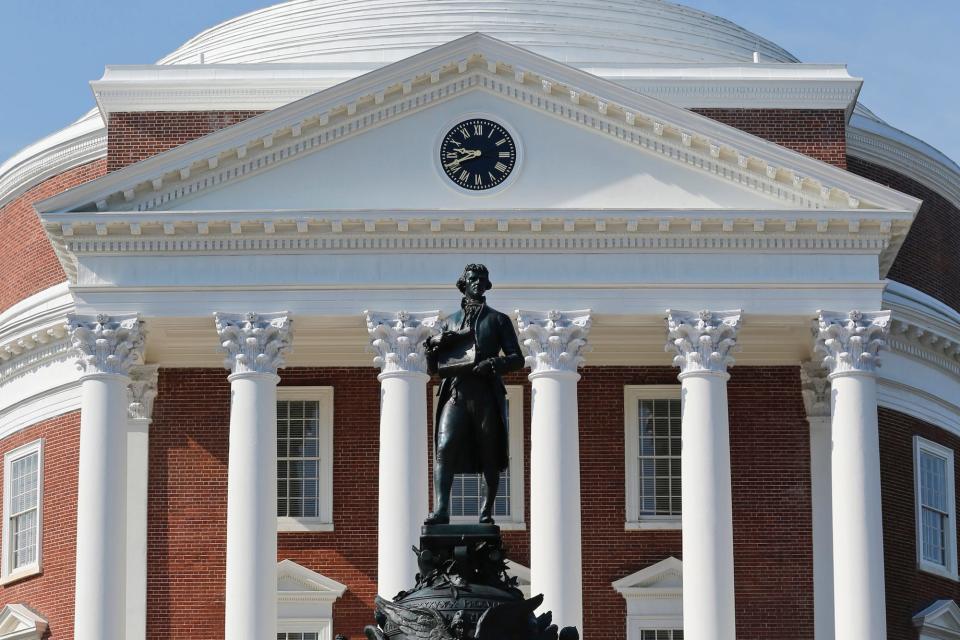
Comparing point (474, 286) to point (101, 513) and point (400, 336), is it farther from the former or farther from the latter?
point (101, 513)

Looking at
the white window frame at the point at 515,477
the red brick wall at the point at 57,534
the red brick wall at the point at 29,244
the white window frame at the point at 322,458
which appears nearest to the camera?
the white window frame at the point at 515,477

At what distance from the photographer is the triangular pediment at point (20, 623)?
49.9 meters

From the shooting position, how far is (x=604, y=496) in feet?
158

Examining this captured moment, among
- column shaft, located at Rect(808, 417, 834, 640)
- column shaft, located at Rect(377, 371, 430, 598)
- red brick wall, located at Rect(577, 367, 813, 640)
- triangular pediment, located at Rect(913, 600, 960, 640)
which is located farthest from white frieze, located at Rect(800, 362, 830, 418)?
column shaft, located at Rect(377, 371, 430, 598)

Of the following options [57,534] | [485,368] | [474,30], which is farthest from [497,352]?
[474,30]

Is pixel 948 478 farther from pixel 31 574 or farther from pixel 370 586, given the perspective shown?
pixel 31 574

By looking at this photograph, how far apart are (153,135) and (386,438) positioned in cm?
1064

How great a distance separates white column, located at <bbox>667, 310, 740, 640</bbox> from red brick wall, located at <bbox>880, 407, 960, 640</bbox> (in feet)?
25.2

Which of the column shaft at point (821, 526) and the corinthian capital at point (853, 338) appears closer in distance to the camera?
the corinthian capital at point (853, 338)

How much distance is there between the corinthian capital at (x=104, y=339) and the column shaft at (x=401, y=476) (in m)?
4.75

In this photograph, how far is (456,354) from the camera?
2150cm

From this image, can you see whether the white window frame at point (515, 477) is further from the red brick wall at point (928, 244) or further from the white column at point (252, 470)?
the red brick wall at point (928, 244)

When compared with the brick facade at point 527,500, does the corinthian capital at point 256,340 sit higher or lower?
higher

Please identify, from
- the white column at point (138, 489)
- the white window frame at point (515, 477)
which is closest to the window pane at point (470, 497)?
the white window frame at point (515, 477)
